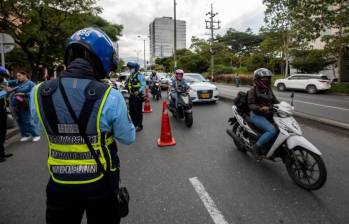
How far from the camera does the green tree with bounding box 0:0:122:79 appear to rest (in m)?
12.7

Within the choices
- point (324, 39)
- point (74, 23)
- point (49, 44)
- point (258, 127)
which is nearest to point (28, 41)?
point (49, 44)

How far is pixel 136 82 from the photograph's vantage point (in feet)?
22.9

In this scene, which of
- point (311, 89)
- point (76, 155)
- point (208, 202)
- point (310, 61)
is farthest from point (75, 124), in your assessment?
point (310, 61)

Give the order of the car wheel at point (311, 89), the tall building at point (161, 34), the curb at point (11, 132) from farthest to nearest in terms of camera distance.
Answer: the tall building at point (161, 34), the car wheel at point (311, 89), the curb at point (11, 132)

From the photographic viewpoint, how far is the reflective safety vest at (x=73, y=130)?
1.47m

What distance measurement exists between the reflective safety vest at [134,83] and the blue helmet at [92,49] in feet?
17.3

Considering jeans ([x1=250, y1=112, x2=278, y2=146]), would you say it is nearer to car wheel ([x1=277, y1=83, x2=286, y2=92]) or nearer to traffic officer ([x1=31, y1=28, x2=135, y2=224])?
traffic officer ([x1=31, y1=28, x2=135, y2=224])

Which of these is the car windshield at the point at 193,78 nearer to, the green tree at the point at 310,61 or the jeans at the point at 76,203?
the jeans at the point at 76,203

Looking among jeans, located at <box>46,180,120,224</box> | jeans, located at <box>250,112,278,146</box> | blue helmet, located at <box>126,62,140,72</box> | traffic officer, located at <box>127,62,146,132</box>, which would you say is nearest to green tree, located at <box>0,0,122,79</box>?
blue helmet, located at <box>126,62,140,72</box>

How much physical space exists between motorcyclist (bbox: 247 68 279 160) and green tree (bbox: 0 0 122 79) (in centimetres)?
1236

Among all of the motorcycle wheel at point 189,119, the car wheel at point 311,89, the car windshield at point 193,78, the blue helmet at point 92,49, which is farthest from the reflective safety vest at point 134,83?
the car wheel at point 311,89

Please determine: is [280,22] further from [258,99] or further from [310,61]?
[258,99]

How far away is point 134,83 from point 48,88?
18.2 feet

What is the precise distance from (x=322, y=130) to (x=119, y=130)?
6781 millimetres
